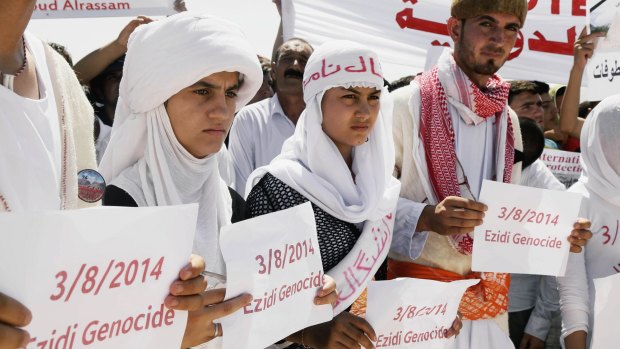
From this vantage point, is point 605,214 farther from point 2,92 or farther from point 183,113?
point 2,92

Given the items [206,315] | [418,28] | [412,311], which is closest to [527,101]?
[418,28]

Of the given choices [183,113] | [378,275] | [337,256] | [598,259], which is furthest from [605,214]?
[183,113]

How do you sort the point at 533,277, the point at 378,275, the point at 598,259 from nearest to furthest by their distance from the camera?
the point at 378,275 < the point at 598,259 < the point at 533,277

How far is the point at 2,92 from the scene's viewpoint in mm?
1471

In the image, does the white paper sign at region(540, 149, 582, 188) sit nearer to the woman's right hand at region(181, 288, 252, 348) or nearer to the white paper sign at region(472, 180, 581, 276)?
the white paper sign at region(472, 180, 581, 276)

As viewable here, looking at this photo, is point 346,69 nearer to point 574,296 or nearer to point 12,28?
point 574,296

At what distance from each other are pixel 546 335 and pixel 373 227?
1634 mm

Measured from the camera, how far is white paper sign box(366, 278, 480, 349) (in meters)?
2.60

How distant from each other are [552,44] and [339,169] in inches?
145

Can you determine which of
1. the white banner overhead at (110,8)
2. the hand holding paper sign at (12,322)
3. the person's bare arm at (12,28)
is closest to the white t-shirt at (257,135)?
the white banner overhead at (110,8)

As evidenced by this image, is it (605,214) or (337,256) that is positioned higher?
(605,214)

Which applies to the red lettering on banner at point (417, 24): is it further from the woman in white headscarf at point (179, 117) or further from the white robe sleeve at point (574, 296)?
the woman in white headscarf at point (179, 117)

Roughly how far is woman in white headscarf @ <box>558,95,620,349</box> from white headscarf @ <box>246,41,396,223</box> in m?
1.05

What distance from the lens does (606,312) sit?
122 inches
